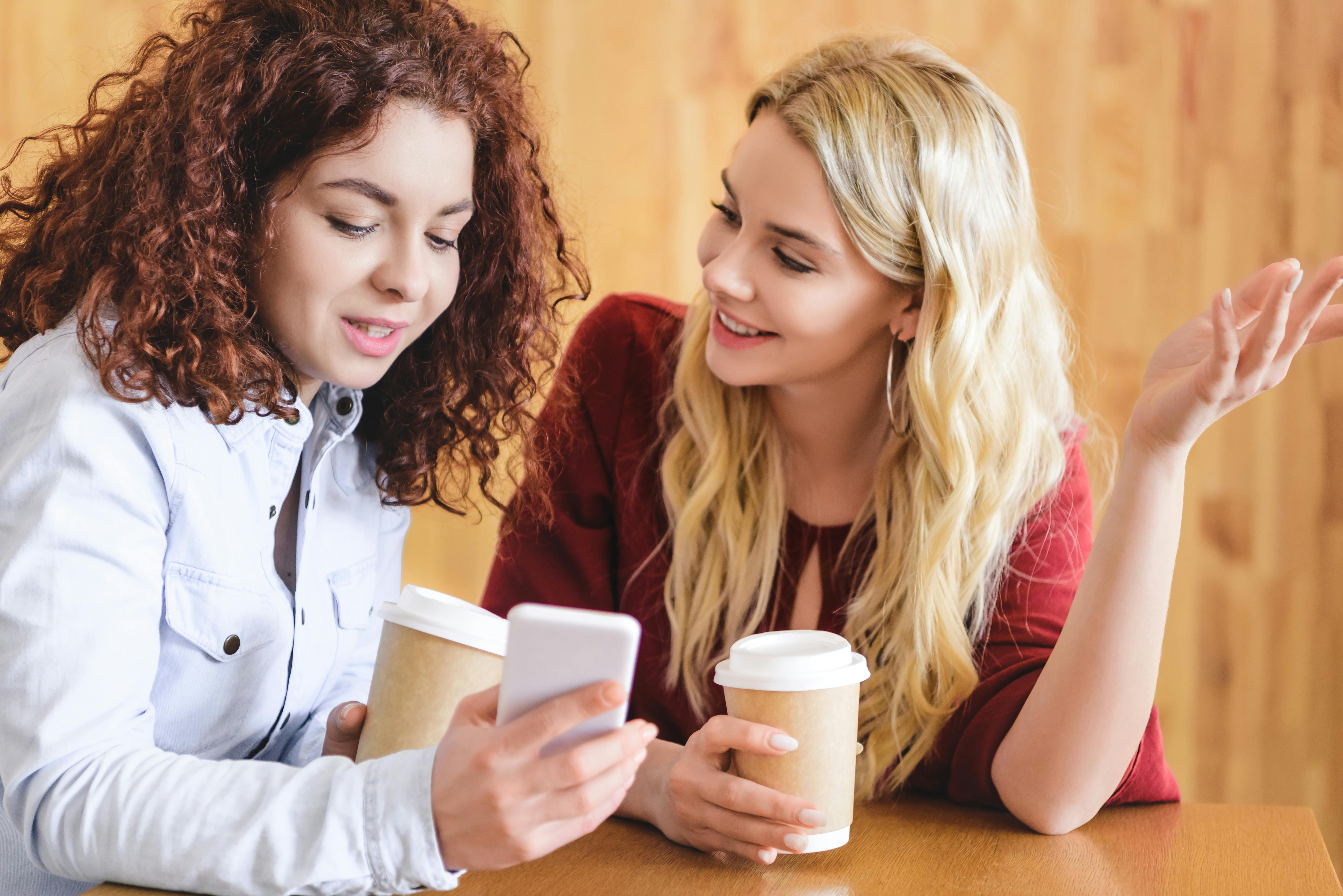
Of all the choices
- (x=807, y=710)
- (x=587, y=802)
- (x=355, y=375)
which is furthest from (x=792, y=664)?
(x=355, y=375)

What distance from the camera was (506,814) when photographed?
70 centimetres

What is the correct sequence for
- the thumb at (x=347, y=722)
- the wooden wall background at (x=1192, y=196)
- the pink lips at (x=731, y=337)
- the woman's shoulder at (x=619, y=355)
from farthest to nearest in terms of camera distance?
the wooden wall background at (x=1192, y=196) → the woman's shoulder at (x=619, y=355) → the pink lips at (x=731, y=337) → the thumb at (x=347, y=722)

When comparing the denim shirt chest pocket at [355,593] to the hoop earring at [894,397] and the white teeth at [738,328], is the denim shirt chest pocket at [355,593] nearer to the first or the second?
the white teeth at [738,328]

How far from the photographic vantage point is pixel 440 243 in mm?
1052

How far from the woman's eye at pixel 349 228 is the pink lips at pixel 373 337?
75 millimetres

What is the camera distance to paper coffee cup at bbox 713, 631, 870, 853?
34.0 inches

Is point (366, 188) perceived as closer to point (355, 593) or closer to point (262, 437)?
point (262, 437)

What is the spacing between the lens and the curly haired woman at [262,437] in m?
0.75

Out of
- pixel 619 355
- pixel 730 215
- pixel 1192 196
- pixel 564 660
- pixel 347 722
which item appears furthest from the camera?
pixel 1192 196

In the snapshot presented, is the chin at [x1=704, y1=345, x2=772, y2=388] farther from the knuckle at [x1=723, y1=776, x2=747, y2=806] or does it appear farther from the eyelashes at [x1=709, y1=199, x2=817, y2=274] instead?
the knuckle at [x1=723, y1=776, x2=747, y2=806]

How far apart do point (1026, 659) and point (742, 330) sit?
49 centimetres

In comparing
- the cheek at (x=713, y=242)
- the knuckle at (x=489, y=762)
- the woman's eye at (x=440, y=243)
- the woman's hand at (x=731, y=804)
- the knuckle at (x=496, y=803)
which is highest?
the cheek at (x=713, y=242)

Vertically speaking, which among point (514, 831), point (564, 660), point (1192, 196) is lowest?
point (514, 831)

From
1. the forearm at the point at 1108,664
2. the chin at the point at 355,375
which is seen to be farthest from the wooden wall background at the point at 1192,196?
the forearm at the point at 1108,664
